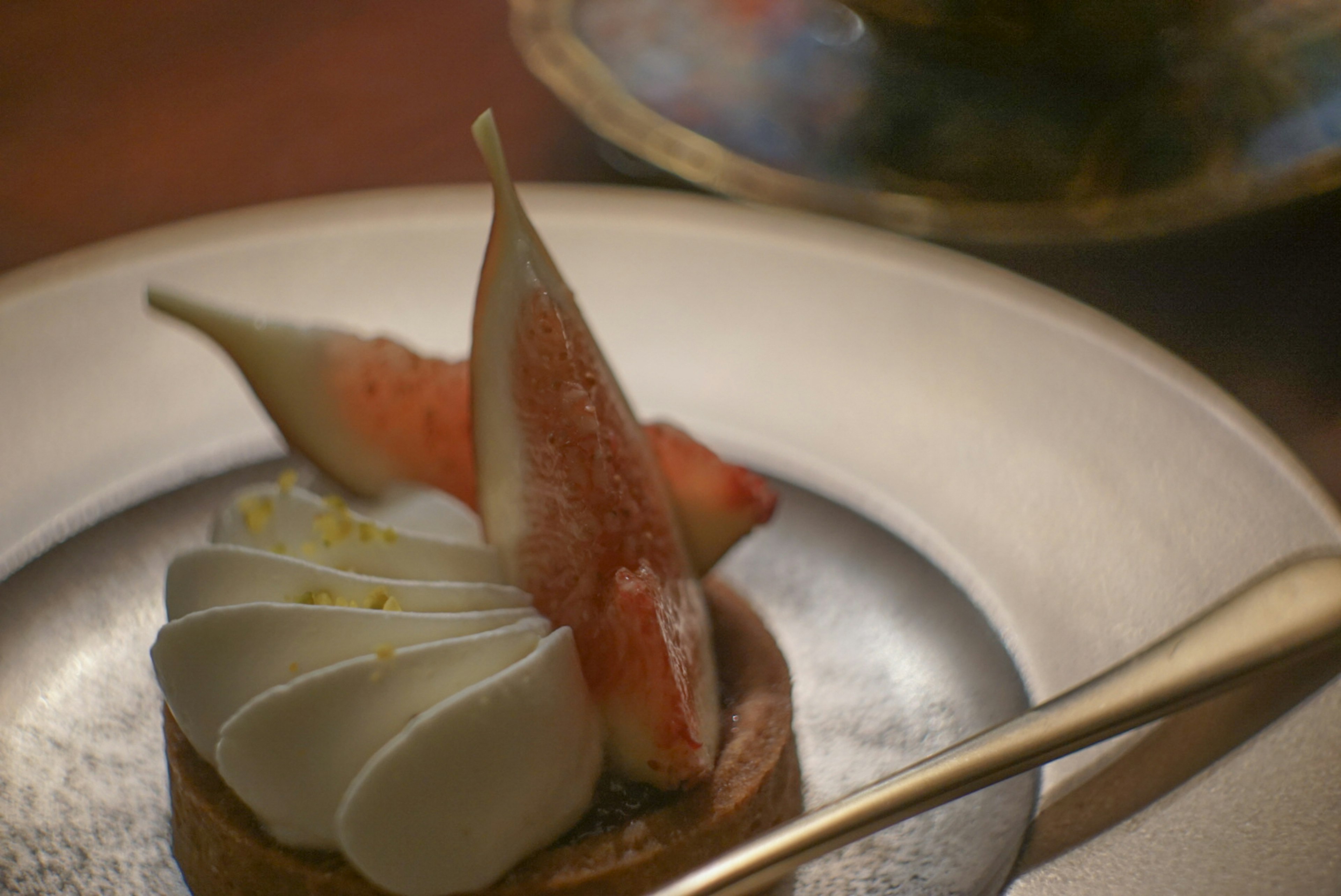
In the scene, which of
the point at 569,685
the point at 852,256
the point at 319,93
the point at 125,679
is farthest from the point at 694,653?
the point at 319,93

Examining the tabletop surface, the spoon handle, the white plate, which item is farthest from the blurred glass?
the spoon handle

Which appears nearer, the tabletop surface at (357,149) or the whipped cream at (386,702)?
the whipped cream at (386,702)

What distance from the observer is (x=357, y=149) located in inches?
90.6

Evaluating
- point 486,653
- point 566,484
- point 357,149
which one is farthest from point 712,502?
point 357,149

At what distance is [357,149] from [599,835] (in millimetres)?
1666

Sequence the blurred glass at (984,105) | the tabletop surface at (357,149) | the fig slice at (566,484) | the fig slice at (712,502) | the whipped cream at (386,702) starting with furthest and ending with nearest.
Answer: the blurred glass at (984,105)
the tabletop surface at (357,149)
the fig slice at (712,502)
the fig slice at (566,484)
the whipped cream at (386,702)

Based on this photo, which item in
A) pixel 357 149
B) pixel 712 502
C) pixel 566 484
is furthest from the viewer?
pixel 357 149

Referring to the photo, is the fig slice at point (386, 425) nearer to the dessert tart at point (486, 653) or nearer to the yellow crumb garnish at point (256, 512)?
the dessert tart at point (486, 653)

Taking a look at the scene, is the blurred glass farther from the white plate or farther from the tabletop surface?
the white plate

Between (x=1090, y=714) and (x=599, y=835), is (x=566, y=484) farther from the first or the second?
(x=1090, y=714)

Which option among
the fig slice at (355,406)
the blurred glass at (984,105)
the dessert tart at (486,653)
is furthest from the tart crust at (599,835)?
the blurred glass at (984,105)

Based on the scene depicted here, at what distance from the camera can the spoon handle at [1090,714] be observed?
921 mm

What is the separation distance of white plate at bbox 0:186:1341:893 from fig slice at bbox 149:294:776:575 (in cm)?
32

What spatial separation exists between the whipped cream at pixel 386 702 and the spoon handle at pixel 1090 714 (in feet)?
0.51
